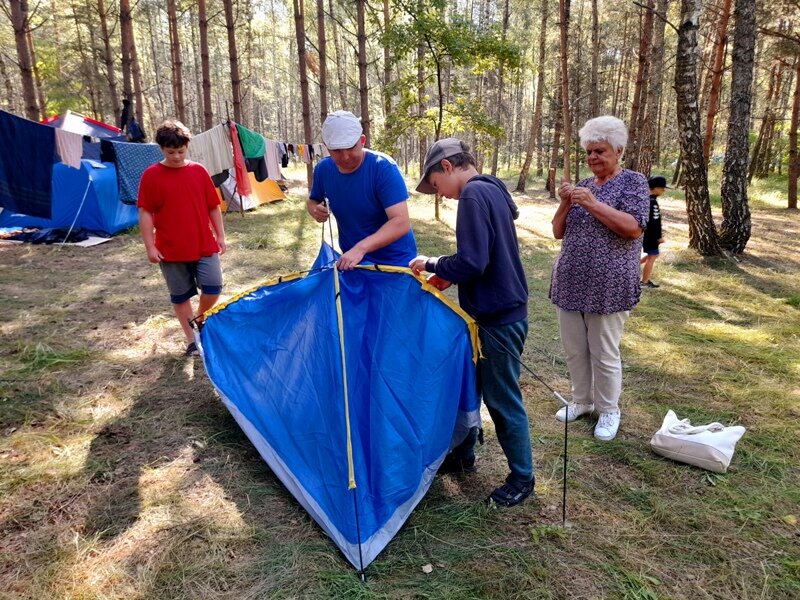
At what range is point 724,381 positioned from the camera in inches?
138

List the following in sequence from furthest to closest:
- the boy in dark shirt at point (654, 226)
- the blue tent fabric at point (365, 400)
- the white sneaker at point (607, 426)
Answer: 1. the boy in dark shirt at point (654, 226)
2. the white sneaker at point (607, 426)
3. the blue tent fabric at point (365, 400)

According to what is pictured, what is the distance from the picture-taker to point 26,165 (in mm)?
5684

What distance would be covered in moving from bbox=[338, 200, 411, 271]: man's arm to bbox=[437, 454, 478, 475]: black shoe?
1.10m

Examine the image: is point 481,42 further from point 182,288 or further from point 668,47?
point 668,47

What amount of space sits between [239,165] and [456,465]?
29.5ft

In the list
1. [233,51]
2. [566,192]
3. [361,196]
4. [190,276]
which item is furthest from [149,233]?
[233,51]

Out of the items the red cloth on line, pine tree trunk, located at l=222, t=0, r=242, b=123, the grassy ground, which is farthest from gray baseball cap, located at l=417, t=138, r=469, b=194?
pine tree trunk, located at l=222, t=0, r=242, b=123

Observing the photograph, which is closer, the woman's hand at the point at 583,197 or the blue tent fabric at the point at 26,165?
the woman's hand at the point at 583,197

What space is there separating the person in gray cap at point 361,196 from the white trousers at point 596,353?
1.04m

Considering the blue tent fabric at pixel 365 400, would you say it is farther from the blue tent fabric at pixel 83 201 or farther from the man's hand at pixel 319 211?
the blue tent fabric at pixel 83 201

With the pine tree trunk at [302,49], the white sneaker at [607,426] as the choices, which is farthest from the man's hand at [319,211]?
the pine tree trunk at [302,49]

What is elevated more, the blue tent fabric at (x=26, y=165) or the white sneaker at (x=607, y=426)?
the blue tent fabric at (x=26, y=165)

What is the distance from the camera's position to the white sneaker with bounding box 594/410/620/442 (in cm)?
284

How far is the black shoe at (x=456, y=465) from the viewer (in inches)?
99.0
